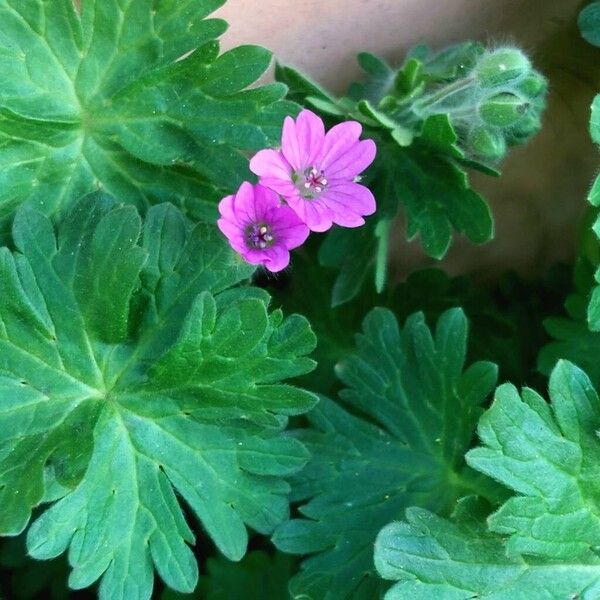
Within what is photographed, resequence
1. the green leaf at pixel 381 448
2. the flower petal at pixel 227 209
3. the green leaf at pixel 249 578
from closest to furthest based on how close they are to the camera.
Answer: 1. the flower petal at pixel 227 209
2. the green leaf at pixel 381 448
3. the green leaf at pixel 249 578

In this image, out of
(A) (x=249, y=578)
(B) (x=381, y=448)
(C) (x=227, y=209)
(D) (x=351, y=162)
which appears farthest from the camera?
(A) (x=249, y=578)

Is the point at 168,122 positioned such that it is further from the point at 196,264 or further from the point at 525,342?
the point at 525,342

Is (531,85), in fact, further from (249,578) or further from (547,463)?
(249,578)

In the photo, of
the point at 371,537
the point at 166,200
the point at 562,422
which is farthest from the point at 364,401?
the point at 166,200

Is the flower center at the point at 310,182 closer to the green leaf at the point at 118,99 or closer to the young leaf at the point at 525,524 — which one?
the green leaf at the point at 118,99

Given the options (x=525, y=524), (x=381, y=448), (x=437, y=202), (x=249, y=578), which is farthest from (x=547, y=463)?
(x=249, y=578)

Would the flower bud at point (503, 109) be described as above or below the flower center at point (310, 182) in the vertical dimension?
above

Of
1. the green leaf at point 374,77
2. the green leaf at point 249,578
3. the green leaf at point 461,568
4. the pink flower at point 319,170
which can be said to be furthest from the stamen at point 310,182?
the green leaf at point 249,578
